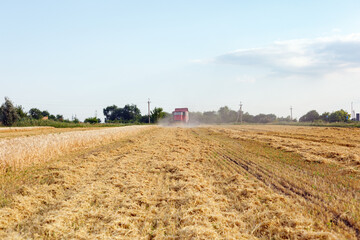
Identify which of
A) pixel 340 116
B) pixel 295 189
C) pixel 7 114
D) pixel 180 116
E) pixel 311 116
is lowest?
pixel 295 189

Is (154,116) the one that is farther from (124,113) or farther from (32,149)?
(32,149)

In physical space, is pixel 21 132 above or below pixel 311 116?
below

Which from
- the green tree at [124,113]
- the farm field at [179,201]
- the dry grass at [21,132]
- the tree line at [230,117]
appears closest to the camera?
the farm field at [179,201]

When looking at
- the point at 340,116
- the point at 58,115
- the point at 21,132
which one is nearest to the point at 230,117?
the point at 340,116

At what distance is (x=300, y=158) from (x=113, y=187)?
8.03 metres

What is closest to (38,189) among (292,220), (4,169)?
(4,169)

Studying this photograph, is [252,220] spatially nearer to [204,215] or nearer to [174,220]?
[204,215]

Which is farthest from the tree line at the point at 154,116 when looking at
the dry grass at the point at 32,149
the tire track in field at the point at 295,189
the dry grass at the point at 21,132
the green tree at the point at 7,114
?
the tire track in field at the point at 295,189

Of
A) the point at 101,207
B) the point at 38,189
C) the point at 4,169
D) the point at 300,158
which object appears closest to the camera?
the point at 101,207

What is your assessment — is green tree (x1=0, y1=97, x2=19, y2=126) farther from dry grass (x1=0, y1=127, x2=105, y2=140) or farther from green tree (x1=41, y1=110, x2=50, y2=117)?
green tree (x1=41, y1=110, x2=50, y2=117)

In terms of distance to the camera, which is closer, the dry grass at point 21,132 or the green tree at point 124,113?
the dry grass at point 21,132

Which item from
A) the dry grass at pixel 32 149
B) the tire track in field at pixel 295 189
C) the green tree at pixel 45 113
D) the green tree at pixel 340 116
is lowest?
the tire track in field at pixel 295 189

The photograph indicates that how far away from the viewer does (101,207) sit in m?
4.92

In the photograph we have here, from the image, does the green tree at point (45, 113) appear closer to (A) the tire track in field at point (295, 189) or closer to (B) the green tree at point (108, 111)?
(B) the green tree at point (108, 111)
